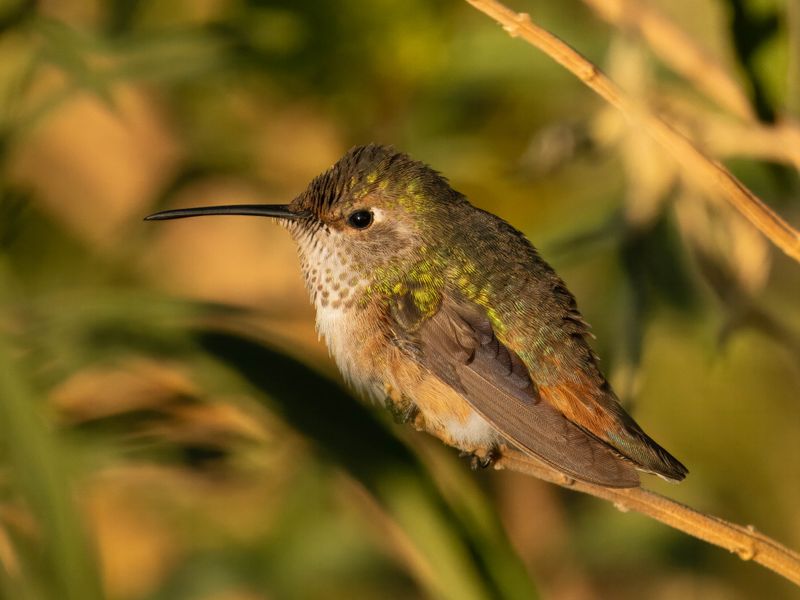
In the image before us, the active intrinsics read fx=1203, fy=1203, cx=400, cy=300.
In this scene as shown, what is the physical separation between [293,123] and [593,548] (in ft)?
4.25

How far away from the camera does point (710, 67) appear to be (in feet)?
7.13

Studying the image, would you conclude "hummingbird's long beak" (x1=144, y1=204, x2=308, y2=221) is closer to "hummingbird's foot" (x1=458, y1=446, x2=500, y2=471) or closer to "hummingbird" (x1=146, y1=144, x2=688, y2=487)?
"hummingbird" (x1=146, y1=144, x2=688, y2=487)

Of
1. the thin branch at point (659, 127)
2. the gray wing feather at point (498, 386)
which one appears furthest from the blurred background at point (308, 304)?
A: the thin branch at point (659, 127)

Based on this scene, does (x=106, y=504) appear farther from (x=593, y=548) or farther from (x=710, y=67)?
(x=710, y=67)

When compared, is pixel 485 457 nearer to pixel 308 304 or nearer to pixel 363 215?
Result: pixel 363 215

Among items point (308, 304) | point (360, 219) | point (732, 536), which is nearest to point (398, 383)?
point (360, 219)

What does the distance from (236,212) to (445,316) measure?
42 centimetres

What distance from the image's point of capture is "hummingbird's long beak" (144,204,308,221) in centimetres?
212

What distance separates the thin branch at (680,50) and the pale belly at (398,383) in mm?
696

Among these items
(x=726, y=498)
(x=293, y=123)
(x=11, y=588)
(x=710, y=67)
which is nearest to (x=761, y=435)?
(x=726, y=498)

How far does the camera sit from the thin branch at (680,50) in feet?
6.95

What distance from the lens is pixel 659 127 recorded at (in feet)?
5.08

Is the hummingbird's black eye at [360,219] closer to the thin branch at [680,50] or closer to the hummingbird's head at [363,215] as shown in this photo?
the hummingbird's head at [363,215]

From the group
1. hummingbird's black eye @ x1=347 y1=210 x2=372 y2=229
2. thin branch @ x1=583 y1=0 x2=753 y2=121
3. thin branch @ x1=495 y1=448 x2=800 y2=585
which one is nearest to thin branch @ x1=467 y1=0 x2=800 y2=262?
thin branch @ x1=495 y1=448 x2=800 y2=585
